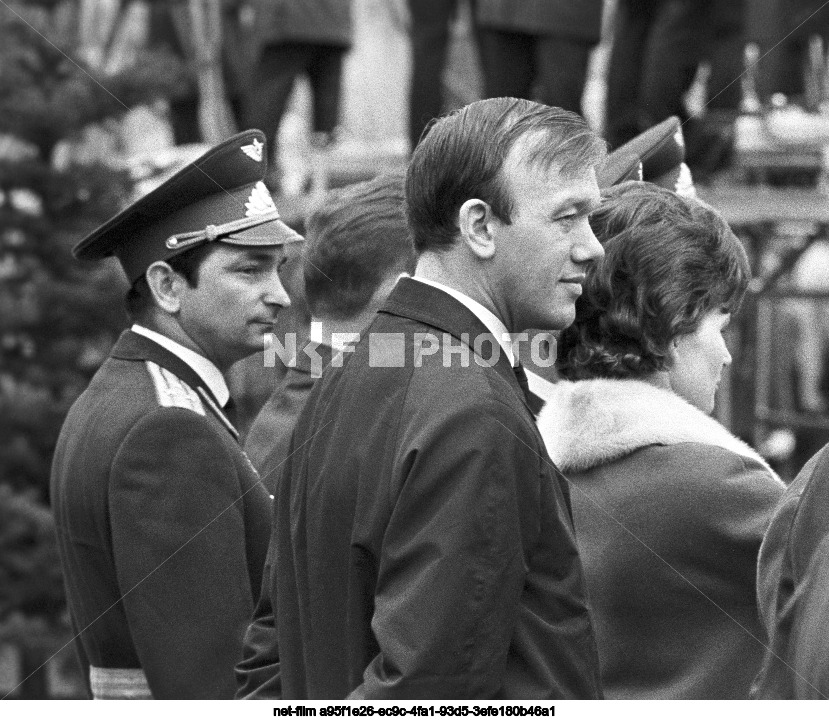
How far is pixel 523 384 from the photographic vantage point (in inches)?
77.2

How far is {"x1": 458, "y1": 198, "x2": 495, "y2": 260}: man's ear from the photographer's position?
6.34 feet

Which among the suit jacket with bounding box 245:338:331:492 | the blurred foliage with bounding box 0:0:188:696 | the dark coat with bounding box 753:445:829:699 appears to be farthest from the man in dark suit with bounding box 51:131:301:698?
the blurred foliage with bounding box 0:0:188:696

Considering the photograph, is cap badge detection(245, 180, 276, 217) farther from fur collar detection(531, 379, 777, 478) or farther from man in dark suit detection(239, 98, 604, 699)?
man in dark suit detection(239, 98, 604, 699)

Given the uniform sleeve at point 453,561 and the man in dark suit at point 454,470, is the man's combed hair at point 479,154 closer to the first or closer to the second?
the man in dark suit at point 454,470

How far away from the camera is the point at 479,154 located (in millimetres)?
1929

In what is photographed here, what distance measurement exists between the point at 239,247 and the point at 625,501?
1064mm

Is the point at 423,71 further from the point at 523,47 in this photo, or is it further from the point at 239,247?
the point at 239,247

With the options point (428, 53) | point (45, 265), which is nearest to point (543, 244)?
point (428, 53)

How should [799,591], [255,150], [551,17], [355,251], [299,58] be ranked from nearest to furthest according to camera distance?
[799,591] → [355,251] → [255,150] → [551,17] → [299,58]

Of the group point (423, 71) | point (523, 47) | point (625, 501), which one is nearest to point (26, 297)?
point (423, 71)

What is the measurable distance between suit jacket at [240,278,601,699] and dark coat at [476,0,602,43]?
3814 millimetres

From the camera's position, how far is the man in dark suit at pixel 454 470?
67.1 inches

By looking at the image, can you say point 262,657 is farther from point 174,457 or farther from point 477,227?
point 477,227

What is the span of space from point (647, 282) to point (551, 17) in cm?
337
